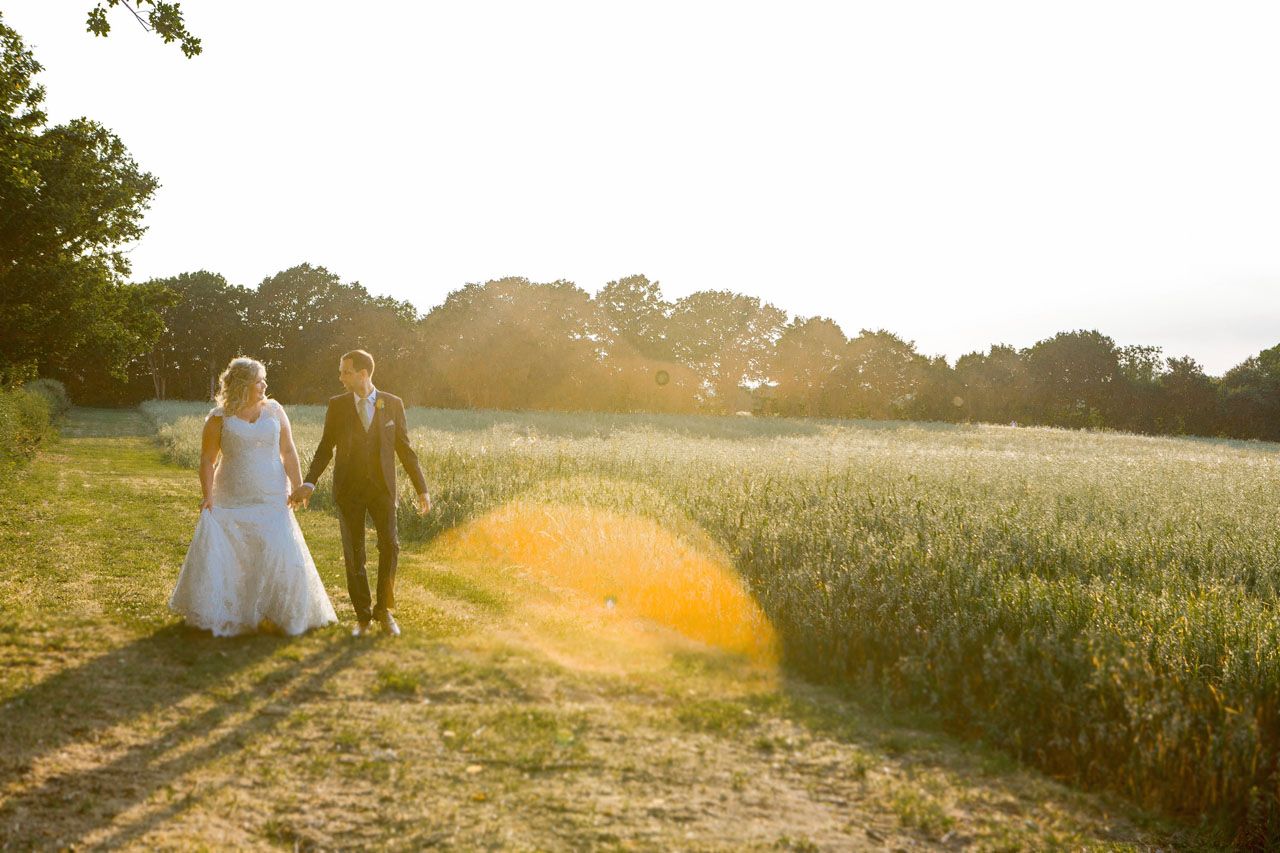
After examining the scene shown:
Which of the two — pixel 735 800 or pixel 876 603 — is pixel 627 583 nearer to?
pixel 876 603

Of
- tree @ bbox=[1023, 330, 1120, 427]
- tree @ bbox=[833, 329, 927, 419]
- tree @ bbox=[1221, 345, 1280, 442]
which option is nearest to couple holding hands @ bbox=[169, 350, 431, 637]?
tree @ bbox=[833, 329, 927, 419]

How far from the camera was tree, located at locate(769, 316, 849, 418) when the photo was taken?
271ft

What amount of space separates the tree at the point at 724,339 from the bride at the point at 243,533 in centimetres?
7649

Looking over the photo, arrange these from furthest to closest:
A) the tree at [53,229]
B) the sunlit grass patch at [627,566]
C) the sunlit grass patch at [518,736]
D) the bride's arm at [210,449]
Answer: the tree at [53,229] < the sunlit grass patch at [627,566] < the bride's arm at [210,449] < the sunlit grass patch at [518,736]

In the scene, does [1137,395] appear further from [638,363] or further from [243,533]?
[243,533]

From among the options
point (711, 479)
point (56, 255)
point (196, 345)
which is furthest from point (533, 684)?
point (196, 345)

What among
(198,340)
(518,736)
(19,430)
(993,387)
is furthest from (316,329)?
(518,736)

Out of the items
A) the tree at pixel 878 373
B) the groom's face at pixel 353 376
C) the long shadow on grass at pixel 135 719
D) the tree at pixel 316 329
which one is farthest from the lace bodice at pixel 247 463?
the tree at pixel 878 373

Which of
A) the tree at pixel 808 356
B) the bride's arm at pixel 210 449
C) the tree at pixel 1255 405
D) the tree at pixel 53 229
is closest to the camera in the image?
the bride's arm at pixel 210 449

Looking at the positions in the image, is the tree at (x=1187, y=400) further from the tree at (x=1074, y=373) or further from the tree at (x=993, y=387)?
the tree at (x=993, y=387)

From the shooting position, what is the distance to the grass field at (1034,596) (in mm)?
5074

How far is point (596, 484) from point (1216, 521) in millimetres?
8710

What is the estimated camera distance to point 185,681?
6.11m

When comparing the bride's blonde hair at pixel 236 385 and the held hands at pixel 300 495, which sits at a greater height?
the bride's blonde hair at pixel 236 385
